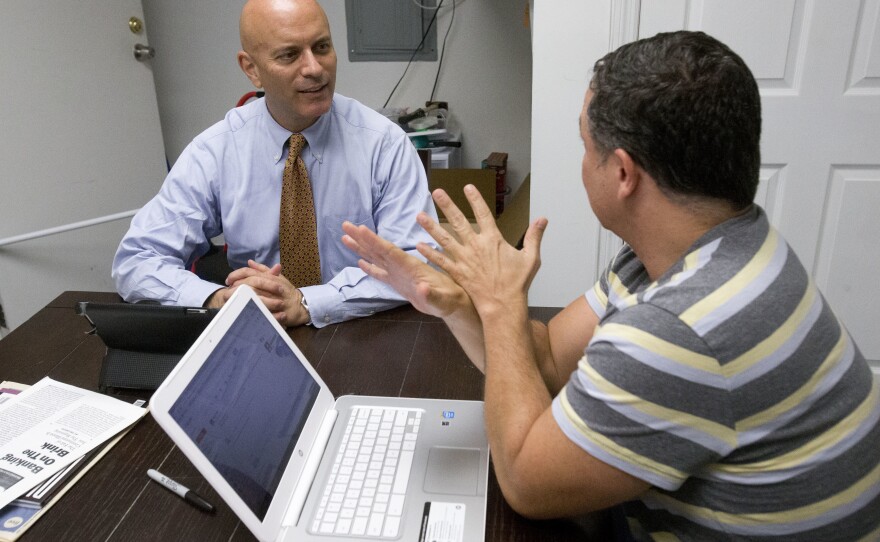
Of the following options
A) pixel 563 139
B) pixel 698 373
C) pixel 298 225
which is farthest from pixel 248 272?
pixel 563 139

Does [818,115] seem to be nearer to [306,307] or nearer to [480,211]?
[480,211]

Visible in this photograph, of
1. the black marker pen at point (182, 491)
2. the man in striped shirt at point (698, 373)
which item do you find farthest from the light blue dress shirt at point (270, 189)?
the man in striped shirt at point (698, 373)

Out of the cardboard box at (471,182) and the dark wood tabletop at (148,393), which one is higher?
the dark wood tabletop at (148,393)

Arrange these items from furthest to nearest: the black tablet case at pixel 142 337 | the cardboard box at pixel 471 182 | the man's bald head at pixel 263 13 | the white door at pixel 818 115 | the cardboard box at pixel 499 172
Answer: the cardboard box at pixel 499 172 < the cardboard box at pixel 471 182 < the white door at pixel 818 115 < the man's bald head at pixel 263 13 < the black tablet case at pixel 142 337

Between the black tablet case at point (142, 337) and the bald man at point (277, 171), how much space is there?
0.36 m

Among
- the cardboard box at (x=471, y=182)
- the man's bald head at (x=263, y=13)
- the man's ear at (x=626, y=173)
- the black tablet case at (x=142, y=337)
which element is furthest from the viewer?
the cardboard box at (x=471, y=182)

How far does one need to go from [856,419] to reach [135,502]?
906 millimetres

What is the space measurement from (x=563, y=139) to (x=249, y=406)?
1.45 metres

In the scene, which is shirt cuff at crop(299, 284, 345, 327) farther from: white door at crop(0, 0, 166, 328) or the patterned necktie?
white door at crop(0, 0, 166, 328)

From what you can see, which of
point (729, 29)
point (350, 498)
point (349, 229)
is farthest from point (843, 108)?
point (350, 498)

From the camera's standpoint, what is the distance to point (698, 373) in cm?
70

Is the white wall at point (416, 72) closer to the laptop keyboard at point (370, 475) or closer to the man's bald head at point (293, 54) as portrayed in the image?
the man's bald head at point (293, 54)

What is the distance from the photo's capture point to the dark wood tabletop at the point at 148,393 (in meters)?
0.85

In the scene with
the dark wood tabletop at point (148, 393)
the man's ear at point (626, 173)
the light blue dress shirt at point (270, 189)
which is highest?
the man's ear at point (626, 173)
